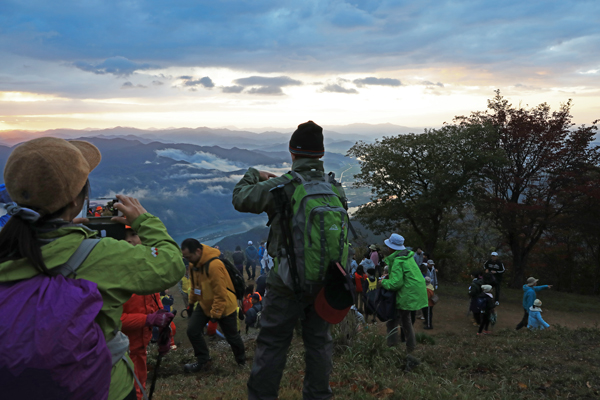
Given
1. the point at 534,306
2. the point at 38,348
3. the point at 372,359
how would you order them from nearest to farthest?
the point at 38,348 → the point at 372,359 → the point at 534,306

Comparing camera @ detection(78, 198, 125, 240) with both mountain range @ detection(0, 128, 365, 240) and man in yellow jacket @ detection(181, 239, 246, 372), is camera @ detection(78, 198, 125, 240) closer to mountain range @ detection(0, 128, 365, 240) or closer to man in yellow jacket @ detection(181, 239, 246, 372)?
man in yellow jacket @ detection(181, 239, 246, 372)

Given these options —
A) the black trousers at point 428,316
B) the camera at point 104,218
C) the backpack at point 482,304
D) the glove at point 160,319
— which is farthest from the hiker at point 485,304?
the camera at point 104,218

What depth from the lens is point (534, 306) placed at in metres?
10.5

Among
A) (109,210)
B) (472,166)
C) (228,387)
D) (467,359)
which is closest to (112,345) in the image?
(109,210)

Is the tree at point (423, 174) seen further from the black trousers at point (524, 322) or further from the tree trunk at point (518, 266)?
the black trousers at point (524, 322)

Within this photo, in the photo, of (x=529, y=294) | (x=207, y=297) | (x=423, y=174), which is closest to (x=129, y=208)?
(x=207, y=297)

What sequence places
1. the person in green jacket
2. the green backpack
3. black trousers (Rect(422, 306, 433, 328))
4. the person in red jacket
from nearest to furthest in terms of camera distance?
the person in green jacket < the green backpack < the person in red jacket < black trousers (Rect(422, 306, 433, 328))

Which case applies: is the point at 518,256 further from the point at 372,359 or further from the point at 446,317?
the point at 372,359

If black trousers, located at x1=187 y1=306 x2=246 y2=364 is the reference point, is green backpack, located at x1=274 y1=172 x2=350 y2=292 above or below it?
above

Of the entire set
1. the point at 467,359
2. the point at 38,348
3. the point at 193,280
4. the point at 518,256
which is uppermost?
the point at 38,348

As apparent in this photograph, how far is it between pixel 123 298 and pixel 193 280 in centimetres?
443

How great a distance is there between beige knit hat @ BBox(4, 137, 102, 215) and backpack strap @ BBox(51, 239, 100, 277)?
0.19m

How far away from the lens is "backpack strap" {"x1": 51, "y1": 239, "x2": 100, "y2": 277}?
1.58m

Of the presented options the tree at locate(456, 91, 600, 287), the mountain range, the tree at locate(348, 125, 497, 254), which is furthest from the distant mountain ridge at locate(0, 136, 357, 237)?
the tree at locate(456, 91, 600, 287)
